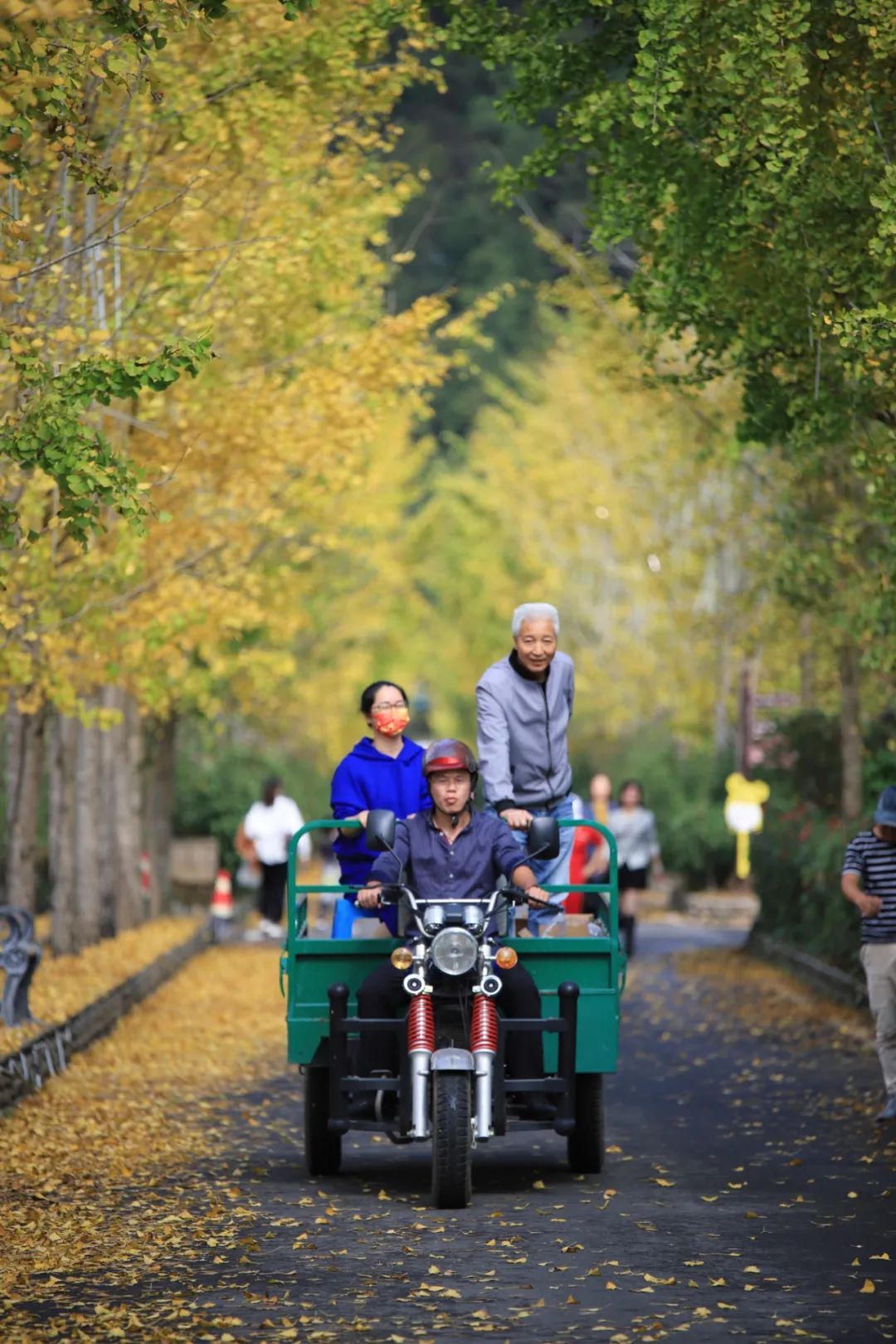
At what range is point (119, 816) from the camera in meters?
27.0

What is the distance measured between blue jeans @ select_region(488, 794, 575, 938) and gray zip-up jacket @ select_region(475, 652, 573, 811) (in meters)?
0.07

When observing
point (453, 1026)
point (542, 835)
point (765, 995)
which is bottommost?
point (765, 995)

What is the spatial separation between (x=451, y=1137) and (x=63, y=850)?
13.4 meters

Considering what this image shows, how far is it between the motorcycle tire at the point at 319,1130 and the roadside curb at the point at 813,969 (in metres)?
8.97

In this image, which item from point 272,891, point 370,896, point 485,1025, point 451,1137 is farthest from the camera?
point 272,891

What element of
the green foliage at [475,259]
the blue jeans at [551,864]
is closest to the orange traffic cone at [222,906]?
the blue jeans at [551,864]

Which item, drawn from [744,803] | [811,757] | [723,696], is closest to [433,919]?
[811,757]

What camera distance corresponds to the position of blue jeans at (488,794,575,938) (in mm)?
11766

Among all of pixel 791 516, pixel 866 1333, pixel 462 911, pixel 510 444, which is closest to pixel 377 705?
pixel 462 911

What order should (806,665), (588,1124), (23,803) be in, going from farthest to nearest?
(806,665)
(23,803)
(588,1124)

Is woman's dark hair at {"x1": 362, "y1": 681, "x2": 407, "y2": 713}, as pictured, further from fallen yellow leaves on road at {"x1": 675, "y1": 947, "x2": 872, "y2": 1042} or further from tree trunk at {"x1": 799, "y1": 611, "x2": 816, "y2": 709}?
tree trunk at {"x1": 799, "y1": 611, "x2": 816, "y2": 709}

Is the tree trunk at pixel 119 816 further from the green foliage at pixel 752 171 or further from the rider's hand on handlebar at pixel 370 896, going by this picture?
the rider's hand on handlebar at pixel 370 896

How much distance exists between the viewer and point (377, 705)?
12.0 metres

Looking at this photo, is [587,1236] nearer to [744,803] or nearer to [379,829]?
[379,829]
